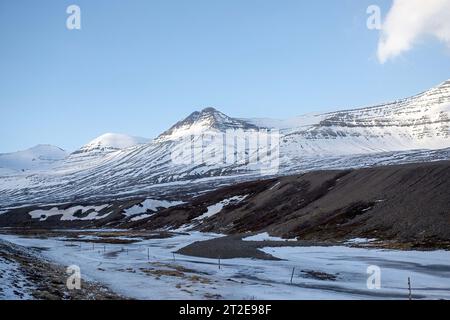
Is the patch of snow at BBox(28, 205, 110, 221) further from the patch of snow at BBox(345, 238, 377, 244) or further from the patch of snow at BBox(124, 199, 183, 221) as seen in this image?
the patch of snow at BBox(345, 238, 377, 244)

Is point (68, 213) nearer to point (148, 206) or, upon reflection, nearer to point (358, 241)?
point (148, 206)

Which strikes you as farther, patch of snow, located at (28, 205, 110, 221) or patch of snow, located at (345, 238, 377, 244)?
patch of snow, located at (28, 205, 110, 221)

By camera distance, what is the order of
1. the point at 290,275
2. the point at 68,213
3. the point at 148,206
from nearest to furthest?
the point at 290,275 < the point at 148,206 < the point at 68,213

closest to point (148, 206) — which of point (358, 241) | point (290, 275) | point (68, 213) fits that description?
point (68, 213)

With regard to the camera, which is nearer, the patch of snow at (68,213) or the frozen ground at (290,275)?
the frozen ground at (290,275)

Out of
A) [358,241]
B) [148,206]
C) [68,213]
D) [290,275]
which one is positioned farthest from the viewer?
[68,213]

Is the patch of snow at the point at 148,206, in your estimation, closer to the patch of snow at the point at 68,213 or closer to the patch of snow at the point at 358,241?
the patch of snow at the point at 68,213

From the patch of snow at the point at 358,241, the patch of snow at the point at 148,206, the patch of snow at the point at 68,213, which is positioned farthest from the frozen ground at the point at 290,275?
the patch of snow at the point at 68,213

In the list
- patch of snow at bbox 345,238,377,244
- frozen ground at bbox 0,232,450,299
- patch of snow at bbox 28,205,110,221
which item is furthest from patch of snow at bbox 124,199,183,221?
frozen ground at bbox 0,232,450,299
